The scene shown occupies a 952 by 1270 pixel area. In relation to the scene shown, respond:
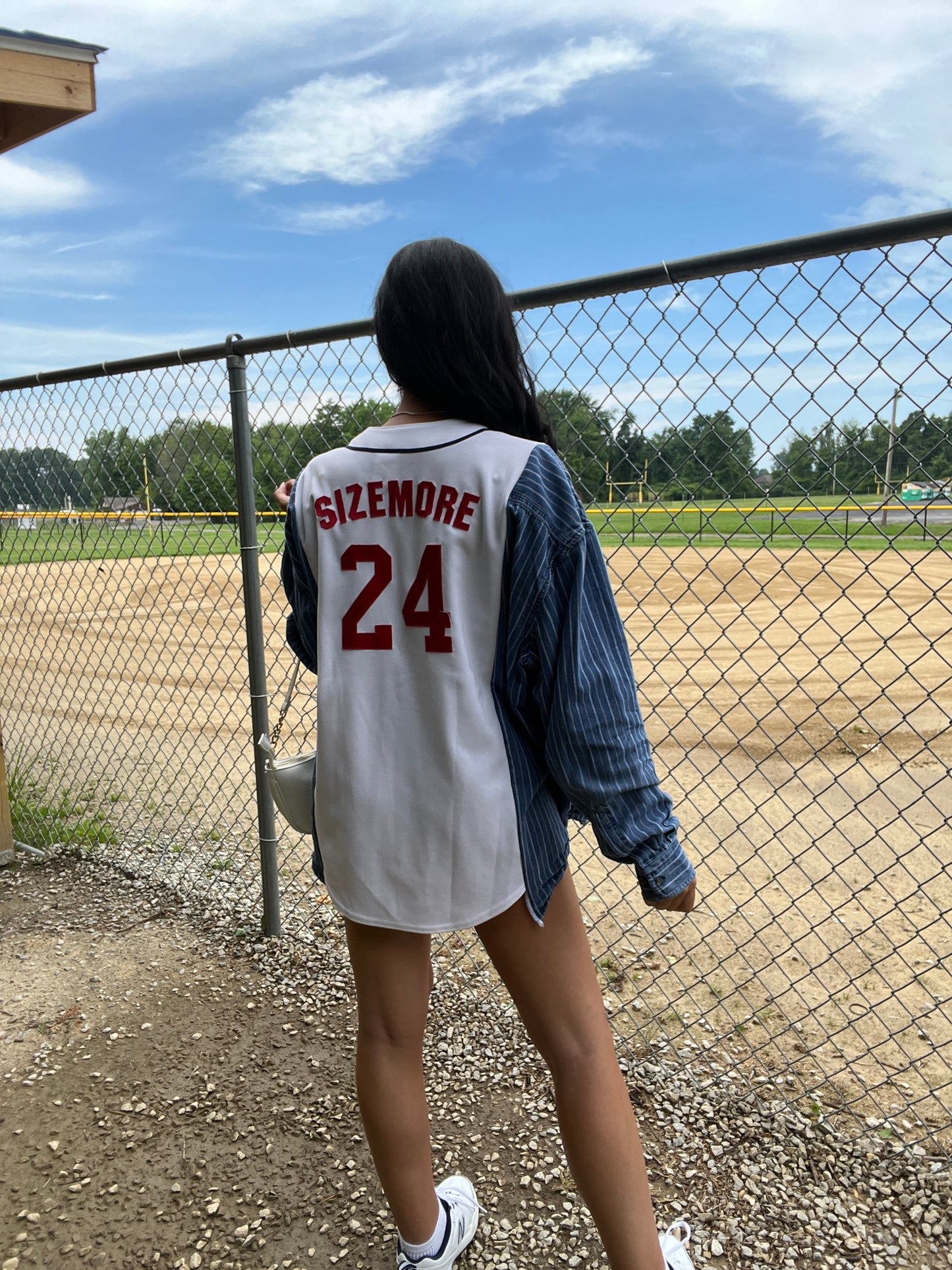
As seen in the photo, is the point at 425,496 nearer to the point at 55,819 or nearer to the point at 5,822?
the point at 5,822

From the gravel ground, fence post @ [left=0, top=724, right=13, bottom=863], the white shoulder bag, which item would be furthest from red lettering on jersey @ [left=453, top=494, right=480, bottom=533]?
fence post @ [left=0, top=724, right=13, bottom=863]

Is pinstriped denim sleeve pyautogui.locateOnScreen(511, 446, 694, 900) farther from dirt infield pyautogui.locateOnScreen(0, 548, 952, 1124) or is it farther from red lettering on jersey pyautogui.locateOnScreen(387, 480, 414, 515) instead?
dirt infield pyautogui.locateOnScreen(0, 548, 952, 1124)

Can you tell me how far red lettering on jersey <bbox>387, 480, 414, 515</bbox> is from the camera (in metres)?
1.43

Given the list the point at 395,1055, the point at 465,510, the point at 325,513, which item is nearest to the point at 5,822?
the point at 395,1055

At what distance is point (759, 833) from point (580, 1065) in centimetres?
331

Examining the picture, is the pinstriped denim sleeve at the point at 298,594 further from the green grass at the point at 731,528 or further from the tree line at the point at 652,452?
the green grass at the point at 731,528

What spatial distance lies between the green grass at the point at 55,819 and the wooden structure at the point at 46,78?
119 inches

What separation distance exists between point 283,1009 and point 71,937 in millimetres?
1044

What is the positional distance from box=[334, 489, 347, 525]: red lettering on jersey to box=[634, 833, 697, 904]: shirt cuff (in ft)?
2.39

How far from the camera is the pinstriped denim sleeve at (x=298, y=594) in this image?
5.40 ft

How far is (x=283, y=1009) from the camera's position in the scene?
2.91 metres

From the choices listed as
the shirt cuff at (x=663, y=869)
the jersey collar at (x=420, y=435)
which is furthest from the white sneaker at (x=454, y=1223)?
the jersey collar at (x=420, y=435)

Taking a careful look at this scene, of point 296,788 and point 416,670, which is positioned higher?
point 416,670

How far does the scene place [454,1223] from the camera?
195 centimetres
